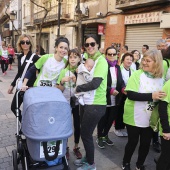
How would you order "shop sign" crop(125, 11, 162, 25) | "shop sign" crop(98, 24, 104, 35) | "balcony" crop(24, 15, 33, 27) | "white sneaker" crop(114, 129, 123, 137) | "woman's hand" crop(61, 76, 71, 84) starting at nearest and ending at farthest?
"woman's hand" crop(61, 76, 71, 84), "white sneaker" crop(114, 129, 123, 137), "shop sign" crop(125, 11, 162, 25), "shop sign" crop(98, 24, 104, 35), "balcony" crop(24, 15, 33, 27)

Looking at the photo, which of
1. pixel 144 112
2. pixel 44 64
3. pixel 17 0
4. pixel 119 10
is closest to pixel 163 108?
pixel 144 112

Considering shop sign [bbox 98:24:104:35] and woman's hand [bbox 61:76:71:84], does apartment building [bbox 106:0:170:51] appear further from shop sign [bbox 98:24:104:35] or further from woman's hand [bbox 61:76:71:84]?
woman's hand [bbox 61:76:71:84]

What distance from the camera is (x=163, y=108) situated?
2.46 meters

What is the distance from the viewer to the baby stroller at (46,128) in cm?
221

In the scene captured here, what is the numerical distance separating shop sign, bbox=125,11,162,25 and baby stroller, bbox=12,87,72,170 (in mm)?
9384

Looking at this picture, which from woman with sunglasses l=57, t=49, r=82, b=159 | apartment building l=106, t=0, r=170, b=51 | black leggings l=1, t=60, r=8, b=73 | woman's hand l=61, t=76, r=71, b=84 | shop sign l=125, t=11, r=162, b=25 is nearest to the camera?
woman's hand l=61, t=76, r=71, b=84

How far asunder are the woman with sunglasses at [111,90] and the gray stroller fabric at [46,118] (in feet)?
5.28

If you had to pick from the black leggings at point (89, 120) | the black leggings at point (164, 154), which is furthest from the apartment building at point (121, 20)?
the black leggings at point (164, 154)

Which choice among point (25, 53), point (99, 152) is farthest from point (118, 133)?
point (25, 53)

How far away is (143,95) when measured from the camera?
2740 mm

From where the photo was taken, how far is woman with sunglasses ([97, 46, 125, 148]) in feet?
12.8

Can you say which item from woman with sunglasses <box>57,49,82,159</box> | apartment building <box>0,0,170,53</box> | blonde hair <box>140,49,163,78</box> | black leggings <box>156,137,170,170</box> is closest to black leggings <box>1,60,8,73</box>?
apartment building <box>0,0,170,53</box>

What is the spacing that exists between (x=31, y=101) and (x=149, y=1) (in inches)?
380

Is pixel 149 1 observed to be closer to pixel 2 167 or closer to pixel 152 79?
pixel 152 79
